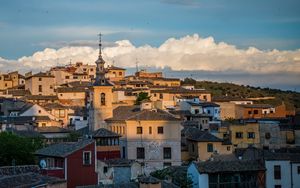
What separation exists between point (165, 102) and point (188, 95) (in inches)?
306

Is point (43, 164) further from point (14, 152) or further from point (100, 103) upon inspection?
point (100, 103)

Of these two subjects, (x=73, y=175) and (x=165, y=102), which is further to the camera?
(x=165, y=102)

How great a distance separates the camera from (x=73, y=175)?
41.8 metres

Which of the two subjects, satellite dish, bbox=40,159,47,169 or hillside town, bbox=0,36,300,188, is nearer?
hillside town, bbox=0,36,300,188

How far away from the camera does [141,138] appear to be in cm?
6116

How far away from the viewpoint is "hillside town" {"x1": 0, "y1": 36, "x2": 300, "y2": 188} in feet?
140

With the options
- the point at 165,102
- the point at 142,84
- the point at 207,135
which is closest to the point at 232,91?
the point at 142,84

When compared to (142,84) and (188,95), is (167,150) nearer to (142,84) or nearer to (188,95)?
(188,95)

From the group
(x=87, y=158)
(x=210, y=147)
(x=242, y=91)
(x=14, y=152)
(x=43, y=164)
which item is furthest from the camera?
(x=242, y=91)

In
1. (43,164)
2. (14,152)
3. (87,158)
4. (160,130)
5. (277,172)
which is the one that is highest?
(160,130)

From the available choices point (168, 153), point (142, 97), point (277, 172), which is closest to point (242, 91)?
point (142, 97)

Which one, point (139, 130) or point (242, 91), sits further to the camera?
point (242, 91)

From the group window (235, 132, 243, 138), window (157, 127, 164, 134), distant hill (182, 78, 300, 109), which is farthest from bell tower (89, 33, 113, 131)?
distant hill (182, 78, 300, 109)

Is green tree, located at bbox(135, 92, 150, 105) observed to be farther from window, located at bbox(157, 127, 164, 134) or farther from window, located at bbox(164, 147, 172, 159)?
window, located at bbox(164, 147, 172, 159)
